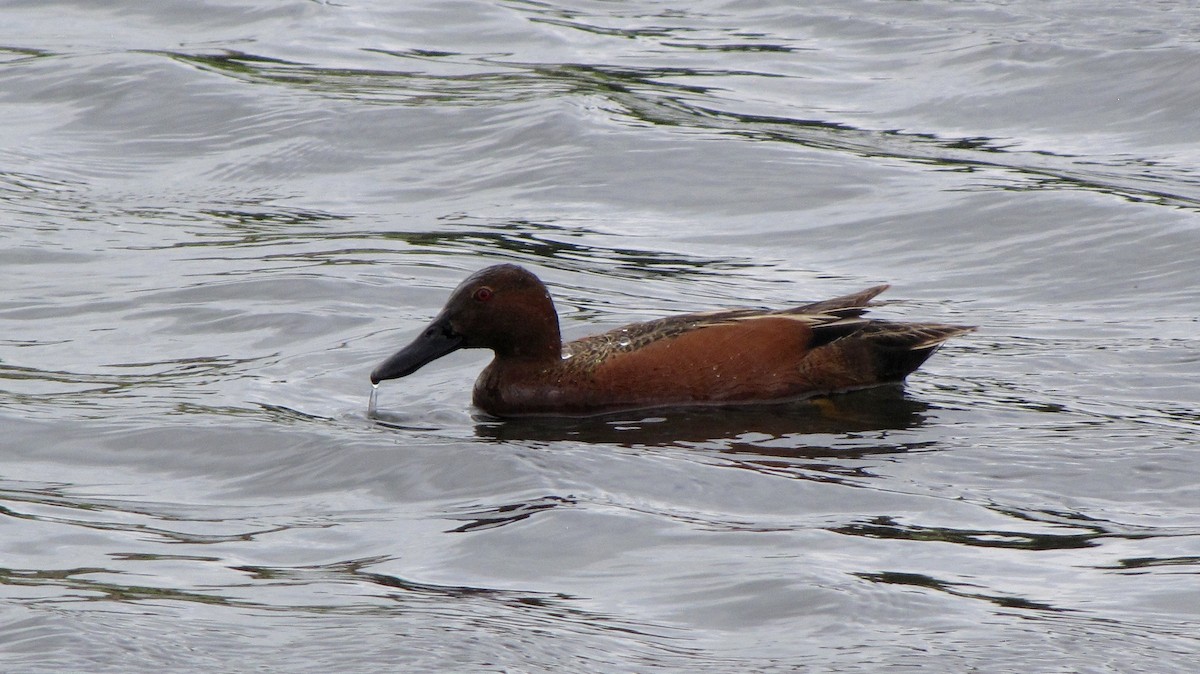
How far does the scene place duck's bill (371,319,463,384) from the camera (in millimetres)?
8156

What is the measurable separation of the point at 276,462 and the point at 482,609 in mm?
1969

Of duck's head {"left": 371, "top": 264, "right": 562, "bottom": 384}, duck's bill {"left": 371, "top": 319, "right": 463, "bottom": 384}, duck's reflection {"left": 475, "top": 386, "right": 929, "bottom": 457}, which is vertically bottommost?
duck's reflection {"left": 475, "top": 386, "right": 929, "bottom": 457}

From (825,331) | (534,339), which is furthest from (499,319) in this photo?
(825,331)

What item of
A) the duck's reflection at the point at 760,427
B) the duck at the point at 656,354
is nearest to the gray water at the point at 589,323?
the duck's reflection at the point at 760,427

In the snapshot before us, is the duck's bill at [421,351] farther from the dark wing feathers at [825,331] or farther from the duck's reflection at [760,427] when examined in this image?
the dark wing feathers at [825,331]

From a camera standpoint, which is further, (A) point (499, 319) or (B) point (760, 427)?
(A) point (499, 319)

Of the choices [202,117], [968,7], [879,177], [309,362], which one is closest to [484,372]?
[309,362]

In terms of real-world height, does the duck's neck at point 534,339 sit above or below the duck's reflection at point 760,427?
above

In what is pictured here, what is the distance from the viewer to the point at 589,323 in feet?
31.9

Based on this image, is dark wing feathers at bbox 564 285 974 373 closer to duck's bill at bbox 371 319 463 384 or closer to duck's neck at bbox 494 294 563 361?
duck's neck at bbox 494 294 563 361

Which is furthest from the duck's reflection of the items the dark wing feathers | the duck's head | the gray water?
the duck's head

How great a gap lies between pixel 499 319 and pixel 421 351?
0.37 metres

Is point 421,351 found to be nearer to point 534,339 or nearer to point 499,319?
point 499,319

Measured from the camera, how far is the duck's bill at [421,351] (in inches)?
321
